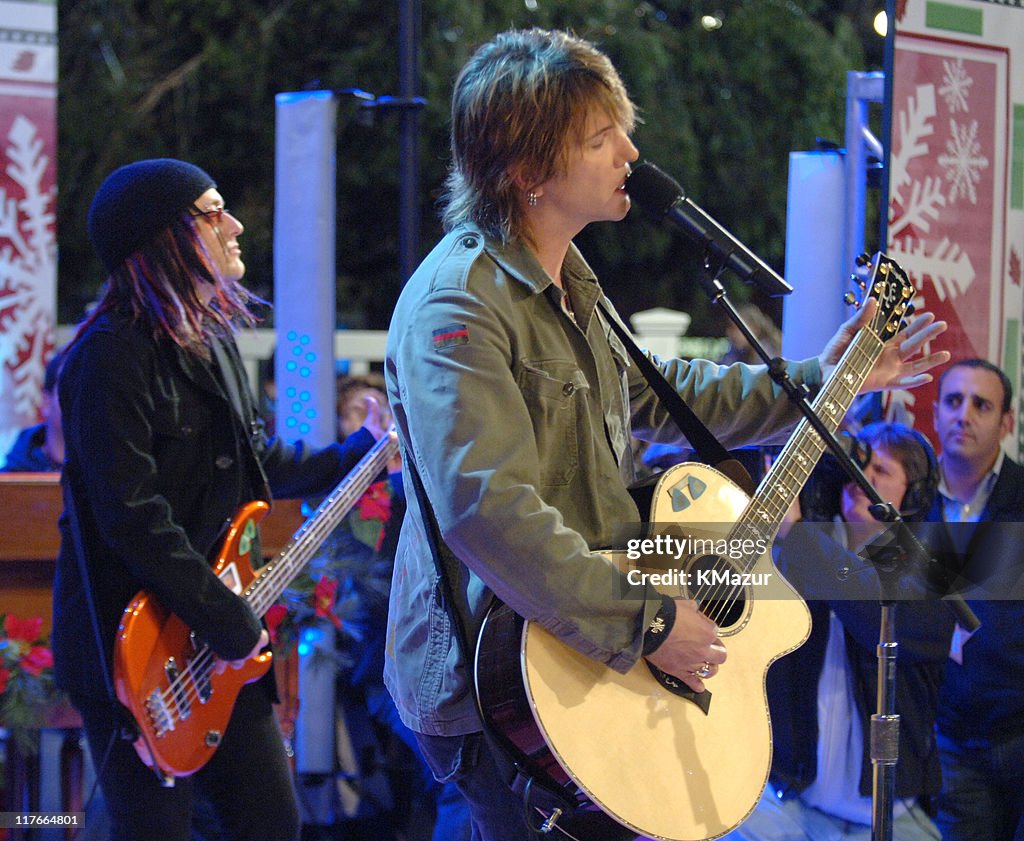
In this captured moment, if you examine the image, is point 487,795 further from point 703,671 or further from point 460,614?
point 703,671

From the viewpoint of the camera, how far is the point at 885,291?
2625mm

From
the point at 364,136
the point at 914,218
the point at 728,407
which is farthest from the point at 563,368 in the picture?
the point at 364,136

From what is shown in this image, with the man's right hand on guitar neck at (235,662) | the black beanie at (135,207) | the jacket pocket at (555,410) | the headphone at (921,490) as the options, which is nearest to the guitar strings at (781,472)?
the jacket pocket at (555,410)

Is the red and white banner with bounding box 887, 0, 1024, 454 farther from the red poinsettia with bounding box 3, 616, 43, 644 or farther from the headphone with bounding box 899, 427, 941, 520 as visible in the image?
the red poinsettia with bounding box 3, 616, 43, 644

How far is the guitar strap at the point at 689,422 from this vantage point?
2533 mm

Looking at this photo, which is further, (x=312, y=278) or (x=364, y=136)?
(x=364, y=136)

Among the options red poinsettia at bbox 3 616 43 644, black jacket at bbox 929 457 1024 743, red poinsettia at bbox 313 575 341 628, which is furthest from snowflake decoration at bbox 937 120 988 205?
red poinsettia at bbox 3 616 43 644

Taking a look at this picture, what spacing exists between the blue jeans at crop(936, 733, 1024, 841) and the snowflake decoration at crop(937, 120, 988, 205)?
1605mm

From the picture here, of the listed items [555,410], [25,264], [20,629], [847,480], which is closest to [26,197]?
[25,264]

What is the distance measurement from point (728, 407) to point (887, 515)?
38cm

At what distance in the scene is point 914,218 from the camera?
3.83 meters

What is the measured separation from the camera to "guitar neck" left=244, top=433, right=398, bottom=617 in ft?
10.0

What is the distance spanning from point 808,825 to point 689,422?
1.70 m

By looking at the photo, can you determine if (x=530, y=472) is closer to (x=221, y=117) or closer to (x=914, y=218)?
(x=914, y=218)
